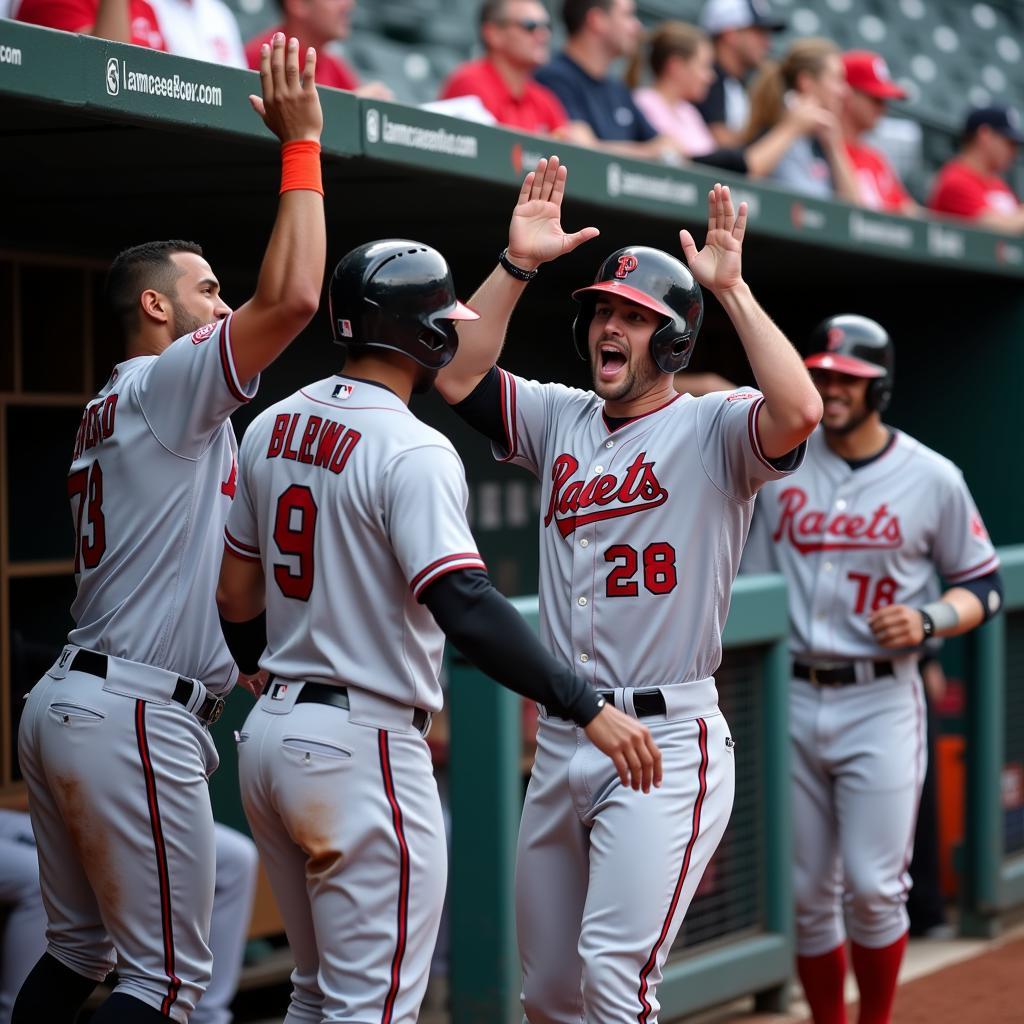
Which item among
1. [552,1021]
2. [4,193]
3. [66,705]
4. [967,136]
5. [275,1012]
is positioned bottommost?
[275,1012]

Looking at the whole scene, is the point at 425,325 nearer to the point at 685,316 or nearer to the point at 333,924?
the point at 685,316

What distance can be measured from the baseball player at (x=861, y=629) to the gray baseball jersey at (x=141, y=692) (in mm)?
1874

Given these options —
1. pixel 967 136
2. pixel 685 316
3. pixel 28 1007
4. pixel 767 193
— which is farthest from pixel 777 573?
pixel 967 136

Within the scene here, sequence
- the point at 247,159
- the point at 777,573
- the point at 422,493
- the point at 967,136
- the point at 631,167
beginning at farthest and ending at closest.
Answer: the point at 967,136
the point at 777,573
the point at 631,167
the point at 247,159
the point at 422,493

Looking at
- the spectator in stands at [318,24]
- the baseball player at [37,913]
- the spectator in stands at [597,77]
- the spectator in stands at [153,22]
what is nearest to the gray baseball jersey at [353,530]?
the baseball player at [37,913]

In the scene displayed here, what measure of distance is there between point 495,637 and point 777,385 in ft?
2.36

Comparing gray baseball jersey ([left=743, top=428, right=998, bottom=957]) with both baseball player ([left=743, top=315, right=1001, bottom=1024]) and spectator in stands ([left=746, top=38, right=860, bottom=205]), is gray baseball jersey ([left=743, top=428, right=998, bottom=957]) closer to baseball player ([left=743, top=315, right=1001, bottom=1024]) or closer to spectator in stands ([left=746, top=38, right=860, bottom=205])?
baseball player ([left=743, top=315, right=1001, bottom=1024])

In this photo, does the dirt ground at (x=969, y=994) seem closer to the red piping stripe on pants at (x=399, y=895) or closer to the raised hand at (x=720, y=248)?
the red piping stripe on pants at (x=399, y=895)

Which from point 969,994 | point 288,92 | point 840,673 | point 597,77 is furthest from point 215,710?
point 597,77

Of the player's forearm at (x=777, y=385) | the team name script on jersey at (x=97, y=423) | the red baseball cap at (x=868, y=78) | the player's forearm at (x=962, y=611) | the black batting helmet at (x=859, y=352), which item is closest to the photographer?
the player's forearm at (x=777, y=385)

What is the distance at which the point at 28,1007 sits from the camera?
291cm

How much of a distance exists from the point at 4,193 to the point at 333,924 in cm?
216

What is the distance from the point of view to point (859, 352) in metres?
4.48

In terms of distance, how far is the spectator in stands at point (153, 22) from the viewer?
3.68 metres
